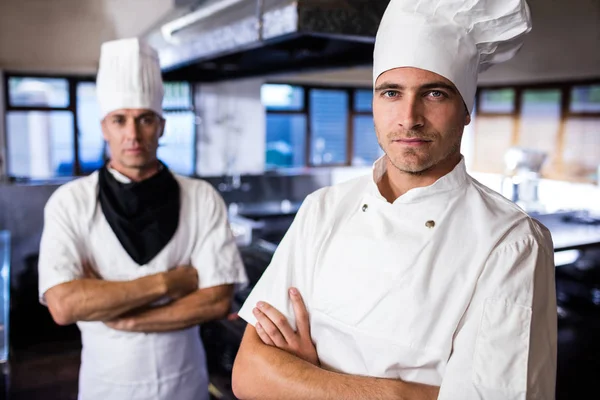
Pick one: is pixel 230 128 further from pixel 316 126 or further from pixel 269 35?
pixel 269 35

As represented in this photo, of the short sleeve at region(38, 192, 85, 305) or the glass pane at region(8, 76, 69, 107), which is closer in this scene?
the short sleeve at region(38, 192, 85, 305)

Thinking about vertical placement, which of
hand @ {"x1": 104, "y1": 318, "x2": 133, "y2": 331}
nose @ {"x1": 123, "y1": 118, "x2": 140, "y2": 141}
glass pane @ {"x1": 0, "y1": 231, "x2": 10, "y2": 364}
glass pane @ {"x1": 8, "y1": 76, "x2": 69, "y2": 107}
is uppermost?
glass pane @ {"x1": 8, "y1": 76, "x2": 69, "y2": 107}

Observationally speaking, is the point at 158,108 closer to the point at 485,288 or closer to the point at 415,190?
the point at 415,190

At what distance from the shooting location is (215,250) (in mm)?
1798

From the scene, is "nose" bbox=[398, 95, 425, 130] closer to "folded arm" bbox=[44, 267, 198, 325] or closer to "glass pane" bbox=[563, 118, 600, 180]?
"folded arm" bbox=[44, 267, 198, 325]

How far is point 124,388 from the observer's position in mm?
1747

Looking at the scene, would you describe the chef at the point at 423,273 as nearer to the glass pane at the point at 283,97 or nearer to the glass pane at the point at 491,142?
the glass pane at the point at 283,97

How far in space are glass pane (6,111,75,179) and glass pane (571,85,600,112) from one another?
5377 mm

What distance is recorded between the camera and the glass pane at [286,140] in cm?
679

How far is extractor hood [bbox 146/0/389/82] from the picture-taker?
1.93m

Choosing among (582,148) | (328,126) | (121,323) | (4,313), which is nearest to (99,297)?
(121,323)

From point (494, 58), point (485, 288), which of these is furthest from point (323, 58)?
point (485, 288)

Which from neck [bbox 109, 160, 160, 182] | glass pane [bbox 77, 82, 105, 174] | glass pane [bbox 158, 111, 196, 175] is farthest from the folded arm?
glass pane [bbox 158, 111, 196, 175]

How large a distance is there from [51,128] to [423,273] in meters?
Answer: 5.06
